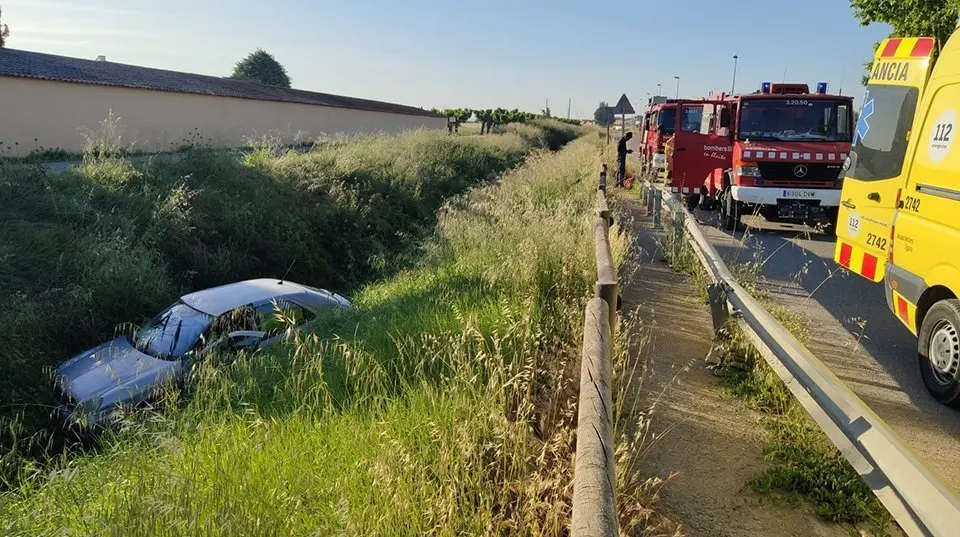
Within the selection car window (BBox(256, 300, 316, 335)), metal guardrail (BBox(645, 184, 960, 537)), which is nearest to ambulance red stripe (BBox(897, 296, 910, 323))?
metal guardrail (BBox(645, 184, 960, 537))

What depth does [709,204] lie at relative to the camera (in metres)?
15.3

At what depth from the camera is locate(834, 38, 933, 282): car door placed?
5.62 meters

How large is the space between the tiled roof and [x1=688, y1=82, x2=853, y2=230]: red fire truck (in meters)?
21.0

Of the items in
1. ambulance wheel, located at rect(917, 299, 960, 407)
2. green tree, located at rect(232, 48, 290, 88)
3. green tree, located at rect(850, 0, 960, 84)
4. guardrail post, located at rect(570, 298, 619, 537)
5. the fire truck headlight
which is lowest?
ambulance wheel, located at rect(917, 299, 960, 407)

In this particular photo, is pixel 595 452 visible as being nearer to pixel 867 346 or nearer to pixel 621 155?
pixel 867 346

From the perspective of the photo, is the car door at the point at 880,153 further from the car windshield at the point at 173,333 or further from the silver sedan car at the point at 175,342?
the car windshield at the point at 173,333

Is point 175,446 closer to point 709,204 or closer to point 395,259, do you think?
point 395,259

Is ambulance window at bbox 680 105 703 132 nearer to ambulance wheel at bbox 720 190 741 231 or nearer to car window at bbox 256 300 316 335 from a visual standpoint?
ambulance wheel at bbox 720 190 741 231

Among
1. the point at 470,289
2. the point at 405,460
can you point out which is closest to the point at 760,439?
the point at 405,460

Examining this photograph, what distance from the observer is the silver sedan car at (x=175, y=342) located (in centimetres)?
549

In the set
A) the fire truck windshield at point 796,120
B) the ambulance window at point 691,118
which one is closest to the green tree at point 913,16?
Answer: the fire truck windshield at point 796,120

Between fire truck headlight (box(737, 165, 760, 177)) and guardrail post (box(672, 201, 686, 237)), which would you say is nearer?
guardrail post (box(672, 201, 686, 237))

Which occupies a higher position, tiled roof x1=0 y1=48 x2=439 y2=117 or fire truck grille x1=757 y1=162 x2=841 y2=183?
tiled roof x1=0 y1=48 x2=439 y2=117

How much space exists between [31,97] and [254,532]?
2271 cm
